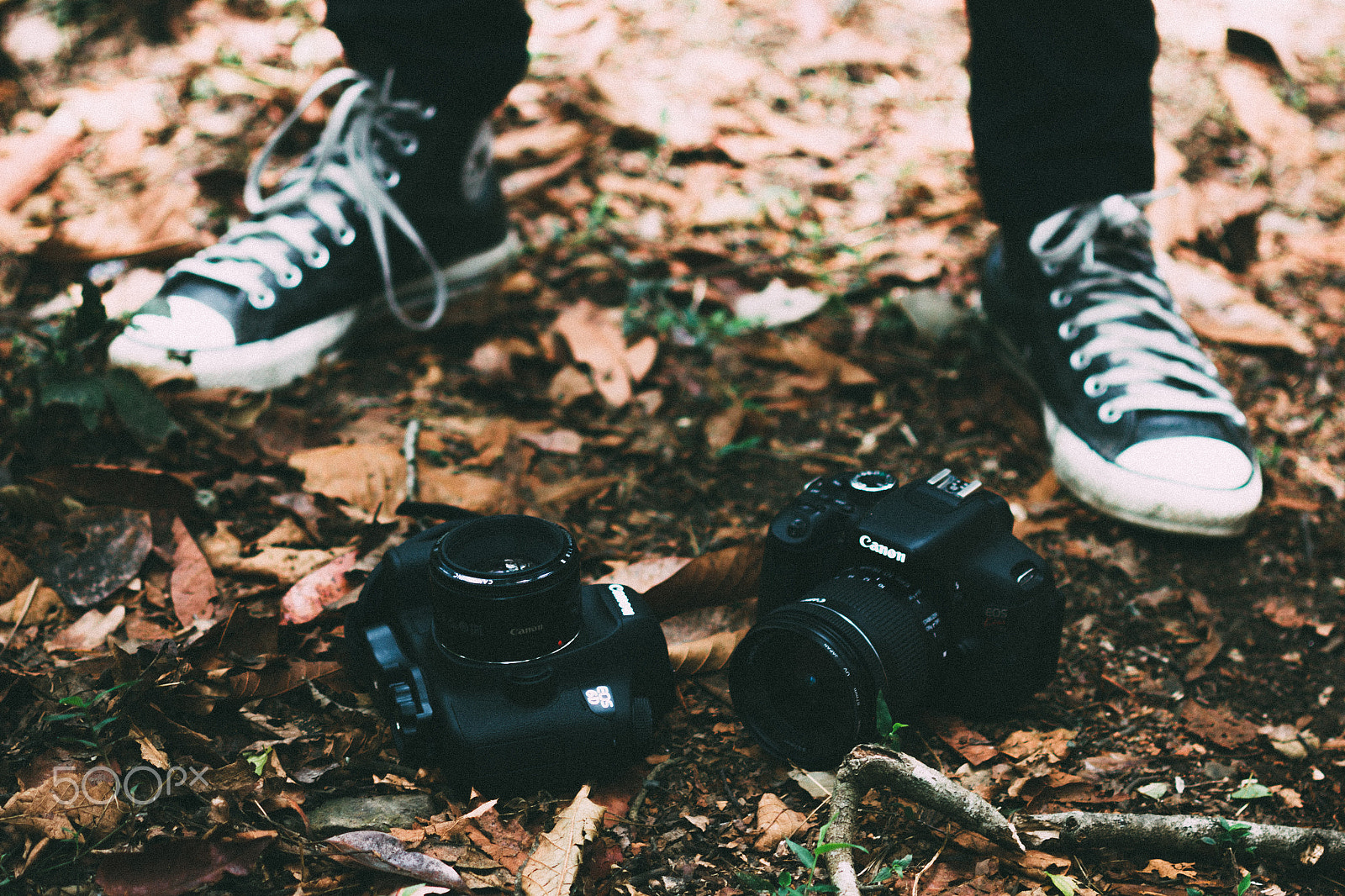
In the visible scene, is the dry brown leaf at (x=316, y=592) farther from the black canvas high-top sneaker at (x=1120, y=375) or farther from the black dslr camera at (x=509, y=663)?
the black canvas high-top sneaker at (x=1120, y=375)

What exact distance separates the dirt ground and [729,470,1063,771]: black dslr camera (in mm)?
91

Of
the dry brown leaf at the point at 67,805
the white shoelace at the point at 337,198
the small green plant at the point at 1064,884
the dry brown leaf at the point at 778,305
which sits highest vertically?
the white shoelace at the point at 337,198

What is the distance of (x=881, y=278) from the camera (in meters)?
2.59

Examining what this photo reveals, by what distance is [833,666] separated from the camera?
4.29ft

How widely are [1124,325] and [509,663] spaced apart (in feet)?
4.55

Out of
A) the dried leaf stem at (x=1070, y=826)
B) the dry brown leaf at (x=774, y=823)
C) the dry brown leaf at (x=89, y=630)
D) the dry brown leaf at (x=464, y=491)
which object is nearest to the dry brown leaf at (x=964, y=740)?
the dried leaf stem at (x=1070, y=826)

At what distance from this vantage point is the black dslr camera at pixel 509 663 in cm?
125

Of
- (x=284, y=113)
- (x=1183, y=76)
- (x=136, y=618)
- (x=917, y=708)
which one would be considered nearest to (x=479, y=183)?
(x=284, y=113)

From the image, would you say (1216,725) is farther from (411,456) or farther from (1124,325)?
(411,456)

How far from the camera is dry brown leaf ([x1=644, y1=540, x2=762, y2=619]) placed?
5.29ft

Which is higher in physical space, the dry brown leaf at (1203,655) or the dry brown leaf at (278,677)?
the dry brown leaf at (278,677)

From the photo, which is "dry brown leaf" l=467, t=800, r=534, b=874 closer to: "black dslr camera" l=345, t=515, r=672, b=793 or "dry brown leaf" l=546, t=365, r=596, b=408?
"black dslr camera" l=345, t=515, r=672, b=793

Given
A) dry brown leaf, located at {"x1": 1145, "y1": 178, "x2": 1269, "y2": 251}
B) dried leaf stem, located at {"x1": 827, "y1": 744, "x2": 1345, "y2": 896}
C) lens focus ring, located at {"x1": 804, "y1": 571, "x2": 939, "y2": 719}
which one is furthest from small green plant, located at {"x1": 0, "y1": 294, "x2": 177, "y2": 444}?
dry brown leaf, located at {"x1": 1145, "y1": 178, "x2": 1269, "y2": 251}

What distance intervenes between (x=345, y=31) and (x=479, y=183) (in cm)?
43
